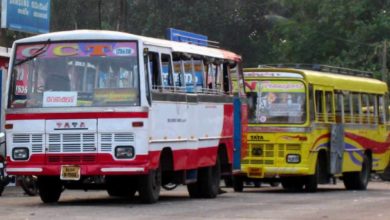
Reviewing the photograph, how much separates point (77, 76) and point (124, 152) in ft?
5.19

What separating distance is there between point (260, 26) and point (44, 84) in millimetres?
39184

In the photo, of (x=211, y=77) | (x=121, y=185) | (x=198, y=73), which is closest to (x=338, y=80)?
(x=211, y=77)

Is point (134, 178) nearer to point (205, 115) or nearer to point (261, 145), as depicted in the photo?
point (205, 115)

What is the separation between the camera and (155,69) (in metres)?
17.6

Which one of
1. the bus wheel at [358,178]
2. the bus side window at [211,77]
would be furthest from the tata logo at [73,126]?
the bus wheel at [358,178]

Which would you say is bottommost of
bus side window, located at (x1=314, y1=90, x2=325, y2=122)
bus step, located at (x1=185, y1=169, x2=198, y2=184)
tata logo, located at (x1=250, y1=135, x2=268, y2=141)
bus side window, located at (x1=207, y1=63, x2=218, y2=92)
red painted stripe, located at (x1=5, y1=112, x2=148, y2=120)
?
bus step, located at (x1=185, y1=169, x2=198, y2=184)

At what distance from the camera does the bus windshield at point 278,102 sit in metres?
23.4

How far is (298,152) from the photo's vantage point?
2331 cm

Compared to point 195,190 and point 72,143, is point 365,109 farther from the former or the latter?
point 72,143

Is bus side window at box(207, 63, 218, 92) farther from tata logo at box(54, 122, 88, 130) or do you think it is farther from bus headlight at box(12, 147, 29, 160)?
bus headlight at box(12, 147, 29, 160)

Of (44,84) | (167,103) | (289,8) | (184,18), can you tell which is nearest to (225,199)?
(167,103)

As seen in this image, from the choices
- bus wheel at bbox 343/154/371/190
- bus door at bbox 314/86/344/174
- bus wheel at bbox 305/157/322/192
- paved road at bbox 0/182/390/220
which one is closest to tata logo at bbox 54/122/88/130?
paved road at bbox 0/182/390/220

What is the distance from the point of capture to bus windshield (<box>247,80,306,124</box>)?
23.4m

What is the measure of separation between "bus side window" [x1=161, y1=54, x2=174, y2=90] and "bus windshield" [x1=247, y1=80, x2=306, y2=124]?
564cm
